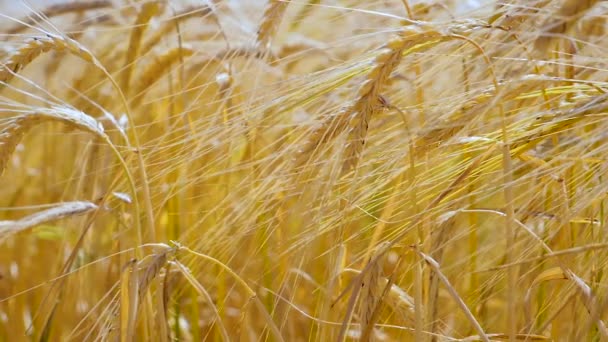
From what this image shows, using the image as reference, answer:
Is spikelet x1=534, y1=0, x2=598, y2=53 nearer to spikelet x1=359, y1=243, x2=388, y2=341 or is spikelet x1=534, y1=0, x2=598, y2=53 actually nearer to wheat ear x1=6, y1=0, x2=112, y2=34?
spikelet x1=359, y1=243, x2=388, y2=341

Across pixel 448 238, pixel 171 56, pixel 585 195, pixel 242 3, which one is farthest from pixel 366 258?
pixel 242 3

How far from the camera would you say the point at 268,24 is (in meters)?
1.04

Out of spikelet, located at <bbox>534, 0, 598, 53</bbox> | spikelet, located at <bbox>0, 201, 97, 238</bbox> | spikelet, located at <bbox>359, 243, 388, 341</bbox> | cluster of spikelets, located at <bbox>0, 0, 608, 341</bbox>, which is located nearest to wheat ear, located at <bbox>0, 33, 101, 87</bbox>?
cluster of spikelets, located at <bbox>0, 0, 608, 341</bbox>

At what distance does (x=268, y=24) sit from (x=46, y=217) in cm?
35

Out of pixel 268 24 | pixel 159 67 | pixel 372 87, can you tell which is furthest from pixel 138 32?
pixel 372 87

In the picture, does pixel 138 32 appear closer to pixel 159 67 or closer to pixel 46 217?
pixel 159 67

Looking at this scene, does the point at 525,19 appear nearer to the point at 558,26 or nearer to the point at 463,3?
the point at 558,26

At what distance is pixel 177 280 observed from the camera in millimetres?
1003

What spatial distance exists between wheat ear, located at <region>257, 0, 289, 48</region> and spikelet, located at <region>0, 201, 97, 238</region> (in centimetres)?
29

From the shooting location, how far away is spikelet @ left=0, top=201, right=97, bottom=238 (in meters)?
0.94

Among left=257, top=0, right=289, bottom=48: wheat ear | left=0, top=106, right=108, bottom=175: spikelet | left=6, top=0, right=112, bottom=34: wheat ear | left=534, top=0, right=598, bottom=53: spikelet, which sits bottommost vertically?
left=0, top=106, right=108, bottom=175: spikelet

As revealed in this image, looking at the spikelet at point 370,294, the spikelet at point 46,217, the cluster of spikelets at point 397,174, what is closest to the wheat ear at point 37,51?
the cluster of spikelets at point 397,174

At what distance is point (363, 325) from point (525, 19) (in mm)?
347

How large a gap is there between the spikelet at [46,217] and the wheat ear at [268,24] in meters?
0.29
